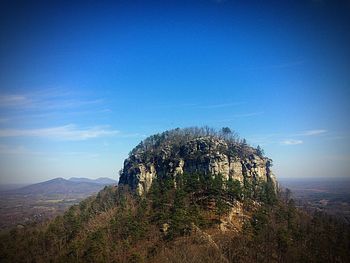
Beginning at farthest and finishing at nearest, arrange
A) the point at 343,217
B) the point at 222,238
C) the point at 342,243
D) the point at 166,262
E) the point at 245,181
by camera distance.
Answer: the point at 343,217 → the point at 245,181 → the point at 222,238 → the point at 342,243 → the point at 166,262

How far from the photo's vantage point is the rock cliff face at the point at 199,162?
261 feet

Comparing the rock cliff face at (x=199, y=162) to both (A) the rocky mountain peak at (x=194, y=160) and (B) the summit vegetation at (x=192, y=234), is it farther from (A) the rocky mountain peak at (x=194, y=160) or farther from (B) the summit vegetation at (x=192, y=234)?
(B) the summit vegetation at (x=192, y=234)

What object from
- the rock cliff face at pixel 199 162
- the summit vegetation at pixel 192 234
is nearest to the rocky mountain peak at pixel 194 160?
the rock cliff face at pixel 199 162

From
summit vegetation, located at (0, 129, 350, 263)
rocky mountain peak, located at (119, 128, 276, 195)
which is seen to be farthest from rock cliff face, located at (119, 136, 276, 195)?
summit vegetation, located at (0, 129, 350, 263)

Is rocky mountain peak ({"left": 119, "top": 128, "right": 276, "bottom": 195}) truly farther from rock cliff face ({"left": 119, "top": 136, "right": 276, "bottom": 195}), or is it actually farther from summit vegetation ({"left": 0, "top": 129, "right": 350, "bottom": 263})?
summit vegetation ({"left": 0, "top": 129, "right": 350, "bottom": 263})

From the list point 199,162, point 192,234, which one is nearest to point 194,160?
point 199,162

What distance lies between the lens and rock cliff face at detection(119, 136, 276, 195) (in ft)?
261

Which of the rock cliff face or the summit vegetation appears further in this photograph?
the rock cliff face

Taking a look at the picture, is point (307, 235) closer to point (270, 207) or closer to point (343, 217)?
point (270, 207)

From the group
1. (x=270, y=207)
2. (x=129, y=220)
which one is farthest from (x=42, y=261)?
(x=270, y=207)

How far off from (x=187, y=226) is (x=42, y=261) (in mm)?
27917

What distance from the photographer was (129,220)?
198 ft

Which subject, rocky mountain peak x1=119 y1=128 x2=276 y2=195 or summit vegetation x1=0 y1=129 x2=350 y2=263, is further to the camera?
rocky mountain peak x1=119 y1=128 x2=276 y2=195

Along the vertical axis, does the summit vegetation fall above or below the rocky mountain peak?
below
